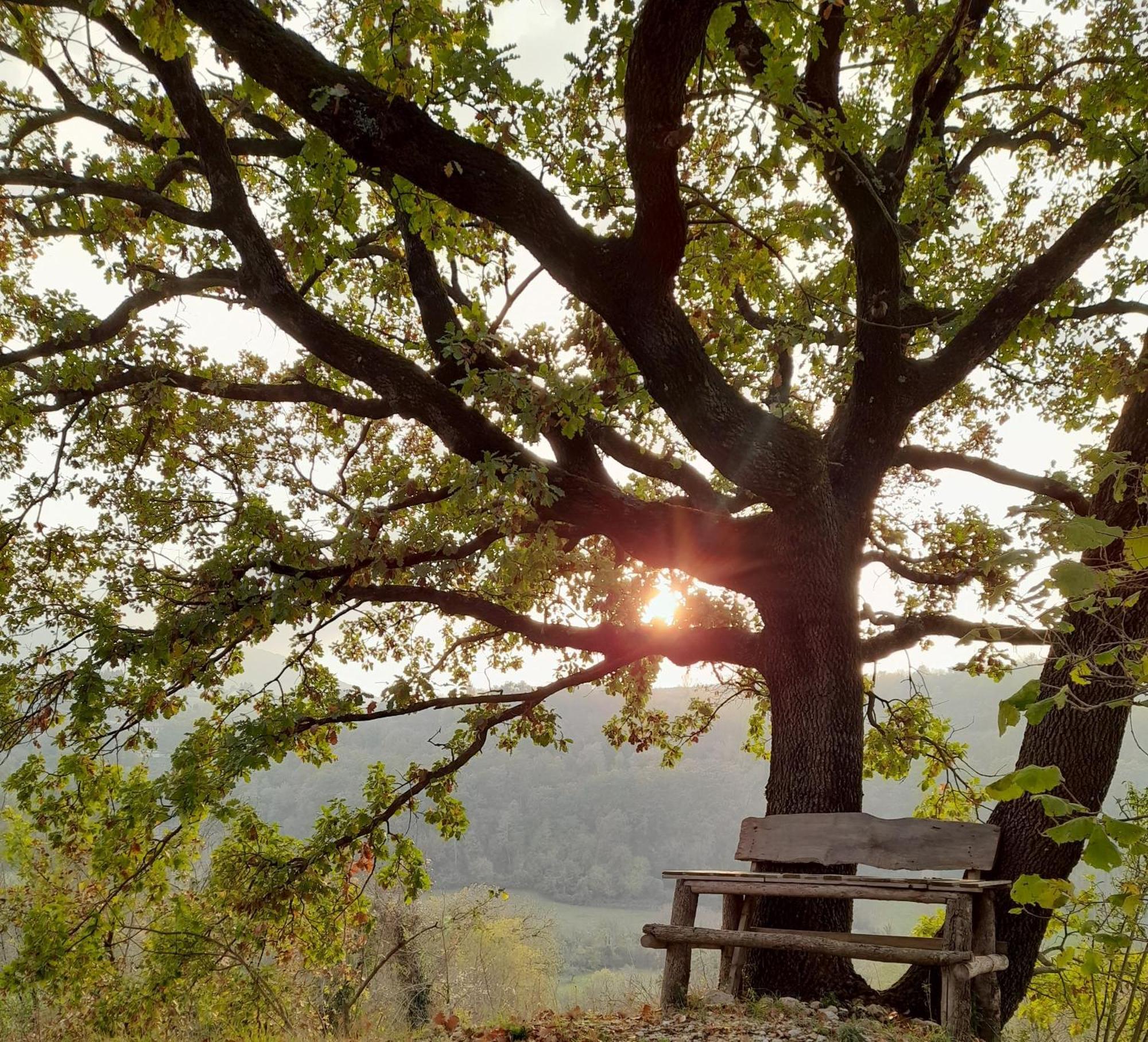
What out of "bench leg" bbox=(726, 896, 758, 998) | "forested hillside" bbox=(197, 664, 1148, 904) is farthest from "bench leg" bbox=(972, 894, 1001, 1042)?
"forested hillside" bbox=(197, 664, 1148, 904)

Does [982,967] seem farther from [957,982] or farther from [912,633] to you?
[912,633]

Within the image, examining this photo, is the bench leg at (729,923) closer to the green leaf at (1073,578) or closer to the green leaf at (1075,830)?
the green leaf at (1075,830)

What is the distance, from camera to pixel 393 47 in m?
4.43

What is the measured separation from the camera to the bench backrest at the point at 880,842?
529 cm

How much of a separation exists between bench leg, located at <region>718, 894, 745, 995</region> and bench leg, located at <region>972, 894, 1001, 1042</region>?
1.59 m

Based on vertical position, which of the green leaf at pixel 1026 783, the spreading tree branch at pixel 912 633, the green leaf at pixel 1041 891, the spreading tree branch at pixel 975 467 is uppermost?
the spreading tree branch at pixel 975 467

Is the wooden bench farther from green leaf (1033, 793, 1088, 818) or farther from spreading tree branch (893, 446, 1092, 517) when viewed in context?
spreading tree branch (893, 446, 1092, 517)

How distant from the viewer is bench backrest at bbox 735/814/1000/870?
529 centimetres

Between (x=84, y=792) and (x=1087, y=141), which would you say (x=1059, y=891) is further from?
(x=84, y=792)

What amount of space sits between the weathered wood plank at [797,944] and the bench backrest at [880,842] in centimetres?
54

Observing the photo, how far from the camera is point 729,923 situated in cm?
582

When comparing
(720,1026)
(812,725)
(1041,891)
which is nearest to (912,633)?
(812,725)

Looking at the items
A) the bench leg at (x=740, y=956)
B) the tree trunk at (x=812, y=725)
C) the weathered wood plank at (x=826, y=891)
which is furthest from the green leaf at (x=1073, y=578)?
the bench leg at (x=740, y=956)

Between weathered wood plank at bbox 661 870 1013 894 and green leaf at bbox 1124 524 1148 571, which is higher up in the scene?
green leaf at bbox 1124 524 1148 571
